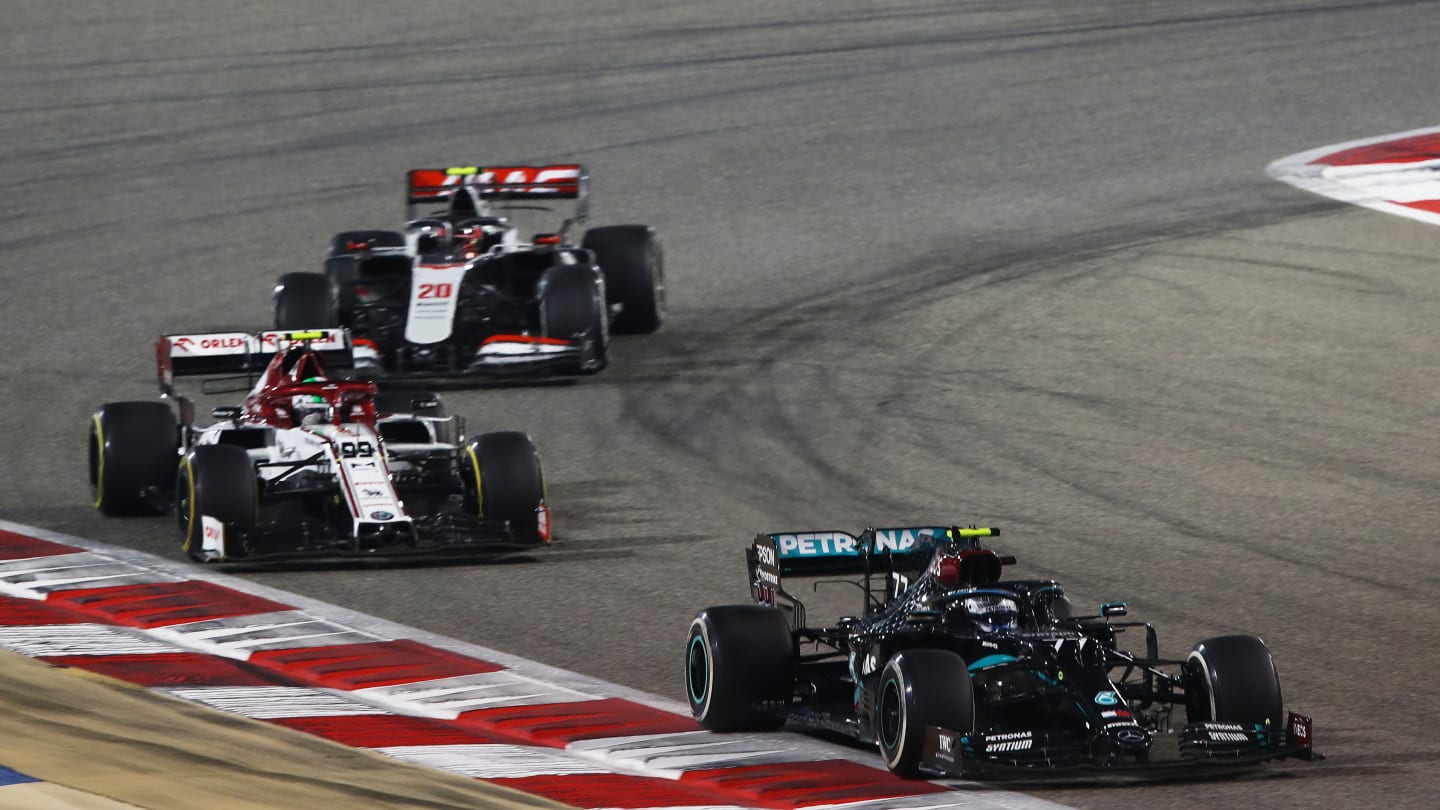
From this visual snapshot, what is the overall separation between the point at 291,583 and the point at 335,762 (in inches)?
142

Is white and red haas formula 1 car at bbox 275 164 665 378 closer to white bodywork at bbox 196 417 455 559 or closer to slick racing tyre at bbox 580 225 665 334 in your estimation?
slick racing tyre at bbox 580 225 665 334

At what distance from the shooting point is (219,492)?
40.6 feet

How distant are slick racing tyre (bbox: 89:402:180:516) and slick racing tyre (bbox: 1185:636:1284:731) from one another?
6854 mm

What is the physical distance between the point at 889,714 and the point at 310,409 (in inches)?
217

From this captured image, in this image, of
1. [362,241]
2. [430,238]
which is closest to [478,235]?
[430,238]

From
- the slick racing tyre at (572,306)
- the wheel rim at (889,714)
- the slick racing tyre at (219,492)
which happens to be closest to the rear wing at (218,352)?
the slick racing tyre at (219,492)

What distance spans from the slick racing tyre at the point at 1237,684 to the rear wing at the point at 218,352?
690 centimetres

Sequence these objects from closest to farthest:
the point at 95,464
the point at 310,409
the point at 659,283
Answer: the point at 310,409
the point at 95,464
the point at 659,283

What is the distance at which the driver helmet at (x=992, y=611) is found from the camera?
9227 millimetres

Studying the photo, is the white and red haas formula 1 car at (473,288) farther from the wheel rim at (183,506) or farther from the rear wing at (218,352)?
the wheel rim at (183,506)

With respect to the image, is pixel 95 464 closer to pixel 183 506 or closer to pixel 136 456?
pixel 136 456

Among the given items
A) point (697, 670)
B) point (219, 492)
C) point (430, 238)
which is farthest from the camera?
point (430, 238)

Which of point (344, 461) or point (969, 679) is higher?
point (344, 461)

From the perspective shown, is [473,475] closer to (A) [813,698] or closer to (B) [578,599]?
(B) [578,599]
